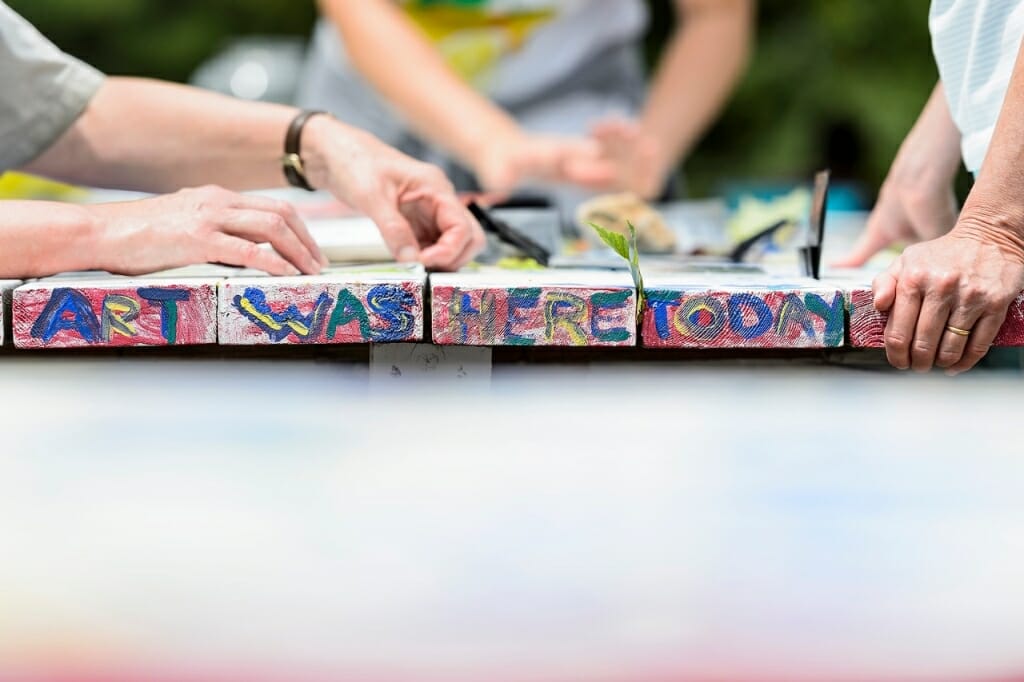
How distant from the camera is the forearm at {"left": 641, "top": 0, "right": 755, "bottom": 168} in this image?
3.16 metres

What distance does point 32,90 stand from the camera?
165cm

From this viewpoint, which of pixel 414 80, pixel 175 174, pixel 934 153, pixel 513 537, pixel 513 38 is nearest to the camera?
pixel 513 537

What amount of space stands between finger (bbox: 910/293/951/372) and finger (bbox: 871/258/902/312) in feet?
0.10

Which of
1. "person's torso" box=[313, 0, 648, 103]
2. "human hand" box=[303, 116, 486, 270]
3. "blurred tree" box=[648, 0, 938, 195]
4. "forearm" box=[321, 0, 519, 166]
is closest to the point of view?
"human hand" box=[303, 116, 486, 270]

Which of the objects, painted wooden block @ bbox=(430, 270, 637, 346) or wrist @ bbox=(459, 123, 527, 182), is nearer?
painted wooden block @ bbox=(430, 270, 637, 346)

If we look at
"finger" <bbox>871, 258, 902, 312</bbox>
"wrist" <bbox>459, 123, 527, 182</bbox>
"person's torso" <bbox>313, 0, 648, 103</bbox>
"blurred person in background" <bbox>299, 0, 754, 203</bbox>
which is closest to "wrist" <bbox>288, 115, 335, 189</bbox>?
"wrist" <bbox>459, 123, 527, 182</bbox>

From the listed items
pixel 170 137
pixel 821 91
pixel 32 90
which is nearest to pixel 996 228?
pixel 170 137

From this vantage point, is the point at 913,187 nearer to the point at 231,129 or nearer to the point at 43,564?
the point at 231,129

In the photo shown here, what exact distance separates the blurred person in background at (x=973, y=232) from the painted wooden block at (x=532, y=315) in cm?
25

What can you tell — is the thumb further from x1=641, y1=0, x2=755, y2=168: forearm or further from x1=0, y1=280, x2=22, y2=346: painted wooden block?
x1=641, y1=0, x2=755, y2=168: forearm

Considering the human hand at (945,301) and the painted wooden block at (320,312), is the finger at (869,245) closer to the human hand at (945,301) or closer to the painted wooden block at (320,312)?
the human hand at (945,301)

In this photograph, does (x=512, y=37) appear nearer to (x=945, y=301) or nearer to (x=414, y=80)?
(x=414, y=80)

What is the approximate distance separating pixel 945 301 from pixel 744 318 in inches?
7.3

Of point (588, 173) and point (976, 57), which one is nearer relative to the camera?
point (976, 57)
